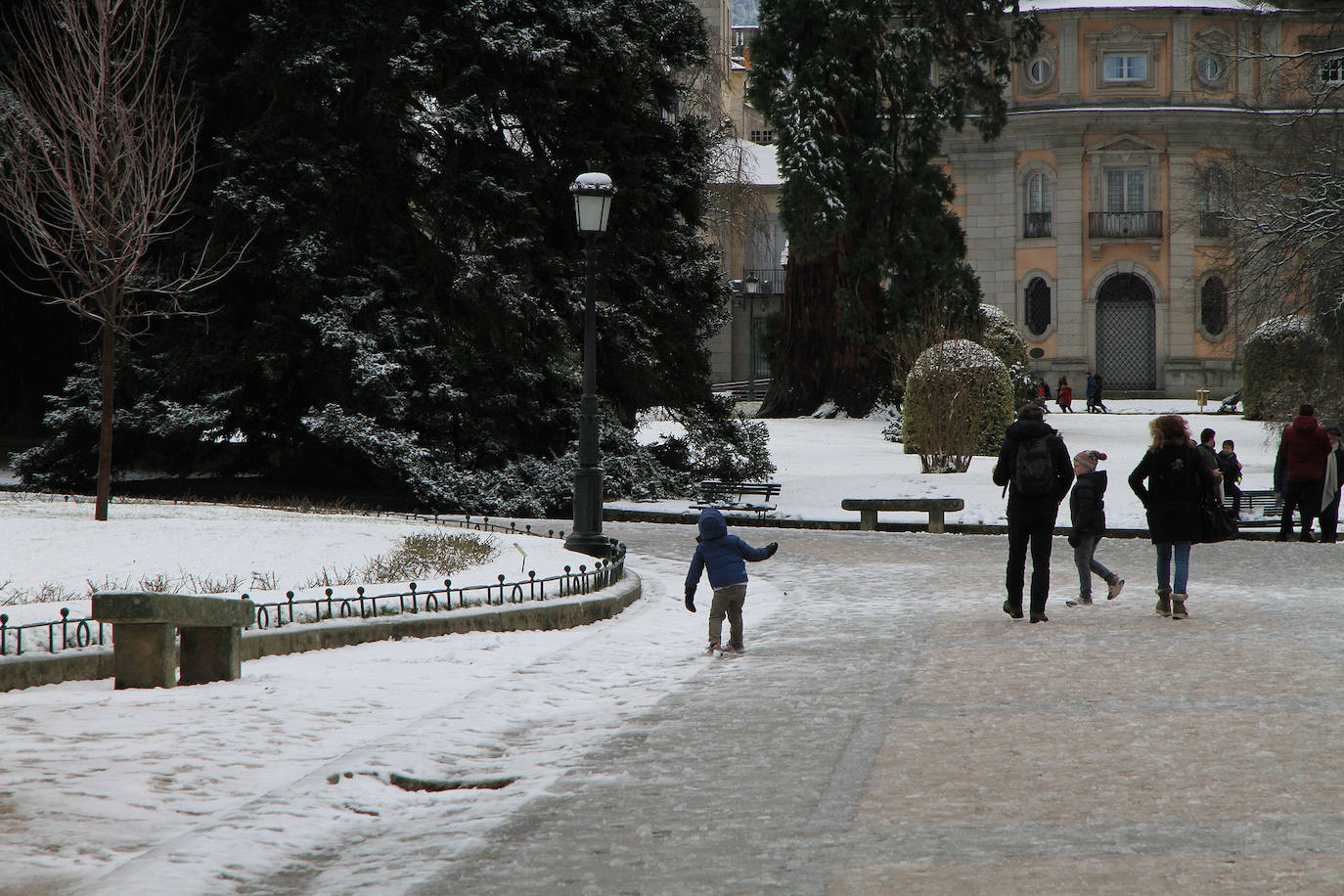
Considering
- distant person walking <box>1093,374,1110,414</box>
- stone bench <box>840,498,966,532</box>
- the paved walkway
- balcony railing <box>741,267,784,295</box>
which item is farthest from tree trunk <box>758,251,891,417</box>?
the paved walkway

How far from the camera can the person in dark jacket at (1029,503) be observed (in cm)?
1127

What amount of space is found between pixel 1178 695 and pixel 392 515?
36.9 feet

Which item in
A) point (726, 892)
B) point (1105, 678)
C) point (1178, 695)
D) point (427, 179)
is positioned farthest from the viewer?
point (427, 179)

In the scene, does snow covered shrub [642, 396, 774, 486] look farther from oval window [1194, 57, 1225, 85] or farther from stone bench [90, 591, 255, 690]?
oval window [1194, 57, 1225, 85]

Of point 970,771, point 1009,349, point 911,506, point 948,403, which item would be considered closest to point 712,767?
point 970,771

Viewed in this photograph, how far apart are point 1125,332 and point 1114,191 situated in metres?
4.93

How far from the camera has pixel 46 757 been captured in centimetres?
627

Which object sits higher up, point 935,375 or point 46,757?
point 935,375

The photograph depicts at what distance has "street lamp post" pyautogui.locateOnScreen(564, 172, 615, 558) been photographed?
14.5 metres

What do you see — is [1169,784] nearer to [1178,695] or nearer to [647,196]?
[1178,695]

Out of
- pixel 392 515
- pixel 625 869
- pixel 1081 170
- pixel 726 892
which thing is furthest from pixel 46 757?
pixel 1081 170

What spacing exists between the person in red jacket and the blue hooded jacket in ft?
34.3

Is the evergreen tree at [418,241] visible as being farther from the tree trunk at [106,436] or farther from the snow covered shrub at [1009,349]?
the snow covered shrub at [1009,349]

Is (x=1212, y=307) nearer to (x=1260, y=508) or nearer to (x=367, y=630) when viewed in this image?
(x=1260, y=508)
